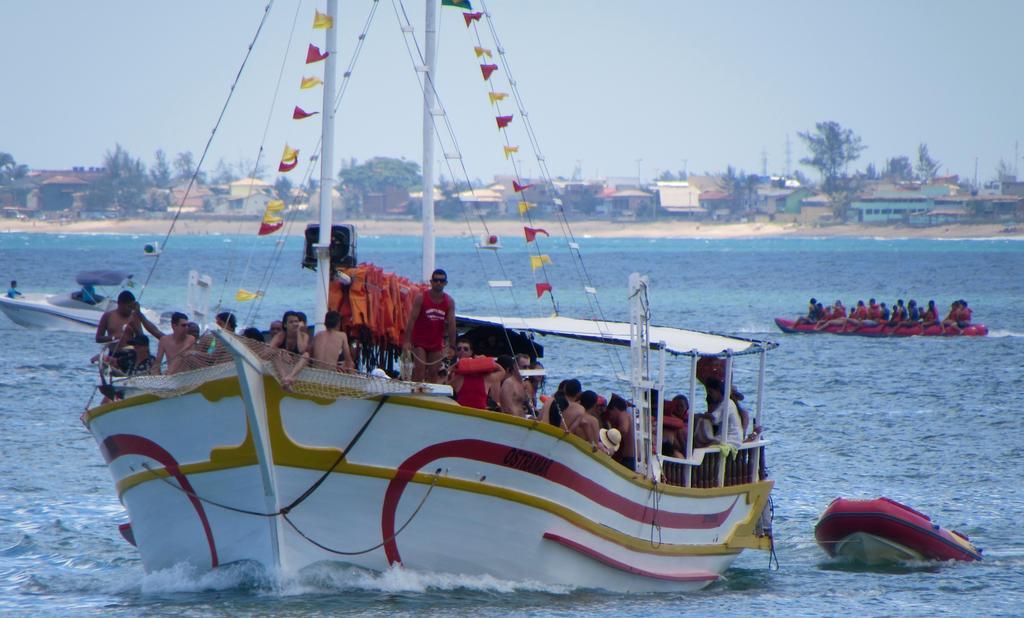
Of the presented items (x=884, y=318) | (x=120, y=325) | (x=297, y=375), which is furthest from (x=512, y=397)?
(x=884, y=318)

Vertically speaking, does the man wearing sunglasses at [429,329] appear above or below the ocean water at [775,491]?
above

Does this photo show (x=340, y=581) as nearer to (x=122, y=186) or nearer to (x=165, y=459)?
(x=165, y=459)

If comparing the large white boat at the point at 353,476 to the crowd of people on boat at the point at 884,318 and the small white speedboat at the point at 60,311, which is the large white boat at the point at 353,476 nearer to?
the small white speedboat at the point at 60,311

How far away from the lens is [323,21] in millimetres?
13758

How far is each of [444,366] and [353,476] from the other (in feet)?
6.63

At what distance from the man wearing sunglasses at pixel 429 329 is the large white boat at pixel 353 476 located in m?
1.02

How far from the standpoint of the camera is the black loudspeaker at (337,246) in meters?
14.1

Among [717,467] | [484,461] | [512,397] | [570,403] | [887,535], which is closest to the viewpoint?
[484,461]

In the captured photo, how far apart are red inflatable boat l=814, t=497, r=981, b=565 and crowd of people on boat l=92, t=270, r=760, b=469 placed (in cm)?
221

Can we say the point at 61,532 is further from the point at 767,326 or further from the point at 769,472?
the point at 767,326

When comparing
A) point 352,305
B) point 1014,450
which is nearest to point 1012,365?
point 1014,450

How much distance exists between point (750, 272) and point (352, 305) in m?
99.4

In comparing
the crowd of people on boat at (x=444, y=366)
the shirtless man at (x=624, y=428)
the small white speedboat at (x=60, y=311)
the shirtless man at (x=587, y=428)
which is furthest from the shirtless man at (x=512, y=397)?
the small white speedboat at (x=60, y=311)

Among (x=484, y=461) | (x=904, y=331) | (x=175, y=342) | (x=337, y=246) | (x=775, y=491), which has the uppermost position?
(x=337, y=246)
